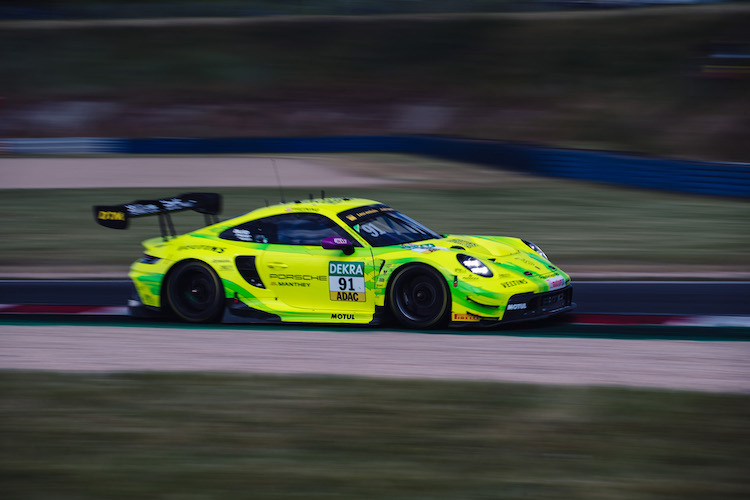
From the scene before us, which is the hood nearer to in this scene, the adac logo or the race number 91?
the race number 91

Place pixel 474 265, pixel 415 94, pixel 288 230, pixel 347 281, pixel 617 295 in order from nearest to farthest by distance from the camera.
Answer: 1. pixel 474 265
2. pixel 347 281
3. pixel 288 230
4. pixel 617 295
5. pixel 415 94

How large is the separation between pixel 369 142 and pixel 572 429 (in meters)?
23.5

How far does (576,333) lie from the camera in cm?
792

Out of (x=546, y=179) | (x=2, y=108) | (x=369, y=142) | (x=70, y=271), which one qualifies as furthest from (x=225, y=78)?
(x=70, y=271)

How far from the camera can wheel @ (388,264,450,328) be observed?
780 centimetres

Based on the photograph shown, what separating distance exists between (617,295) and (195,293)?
4.71m

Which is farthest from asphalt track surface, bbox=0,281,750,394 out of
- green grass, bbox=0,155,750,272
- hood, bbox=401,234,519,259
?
green grass, bbox=0,155,750,272

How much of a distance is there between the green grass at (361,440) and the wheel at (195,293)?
228 cm

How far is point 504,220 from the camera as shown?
1595cm

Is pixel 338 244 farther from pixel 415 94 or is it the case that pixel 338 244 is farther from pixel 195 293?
pixel 415 94

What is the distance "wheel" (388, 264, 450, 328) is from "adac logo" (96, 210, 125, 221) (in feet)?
8.71

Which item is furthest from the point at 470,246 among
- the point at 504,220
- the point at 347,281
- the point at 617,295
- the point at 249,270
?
the point at 504,220

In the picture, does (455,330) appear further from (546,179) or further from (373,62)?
(373,62)

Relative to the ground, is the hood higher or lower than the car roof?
lower
